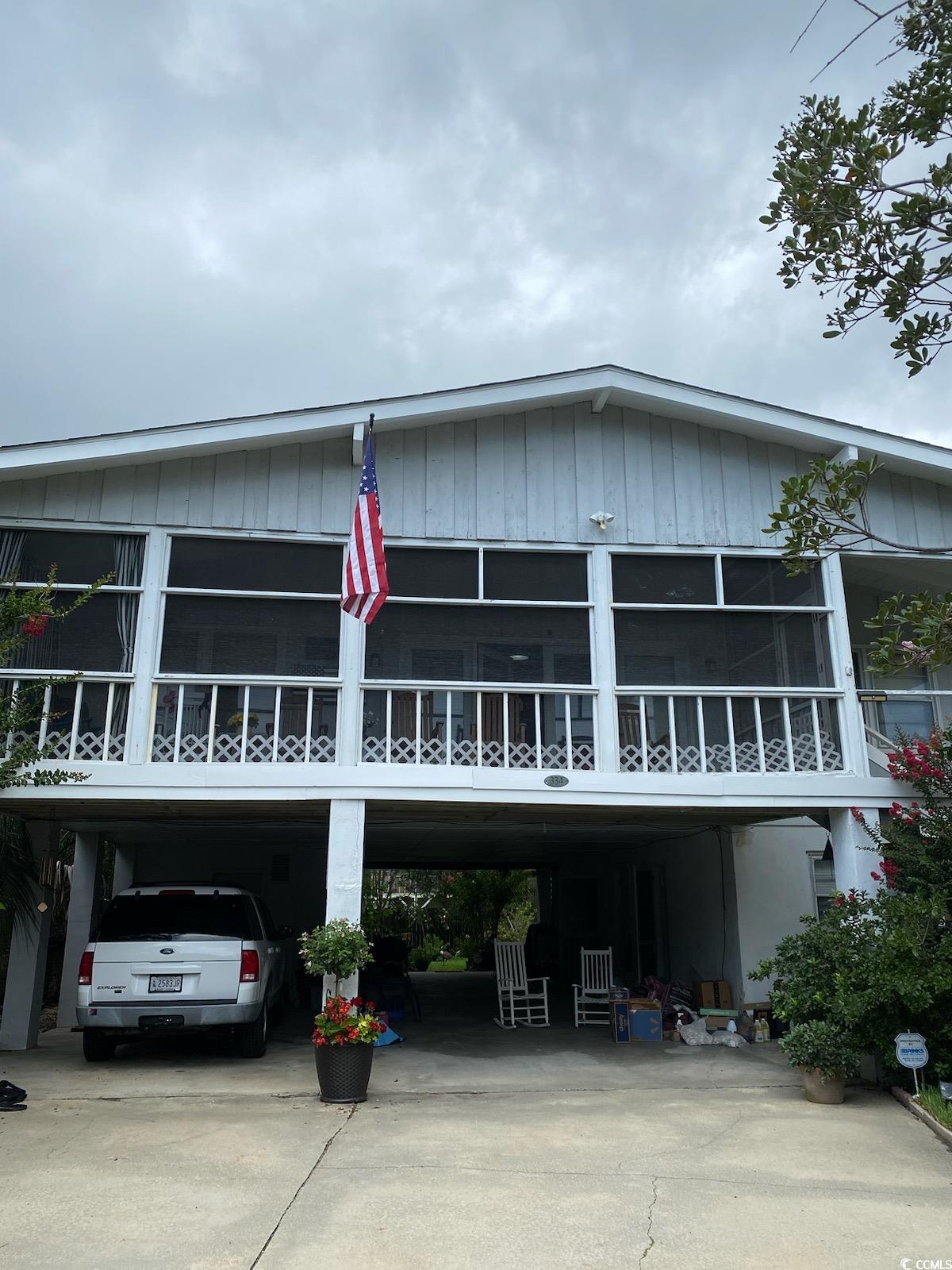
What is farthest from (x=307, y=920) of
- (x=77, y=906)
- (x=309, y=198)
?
(x=309, y=198)

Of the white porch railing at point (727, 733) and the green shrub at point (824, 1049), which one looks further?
the white porch railing at point (727, 733)

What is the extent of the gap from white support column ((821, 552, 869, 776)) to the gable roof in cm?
125

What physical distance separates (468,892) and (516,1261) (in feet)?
65.2

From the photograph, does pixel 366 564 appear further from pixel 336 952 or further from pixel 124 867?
pixel 124 867

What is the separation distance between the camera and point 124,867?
1403 cm

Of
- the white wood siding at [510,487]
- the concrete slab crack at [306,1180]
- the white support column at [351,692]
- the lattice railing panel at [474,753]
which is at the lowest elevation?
the concrete slab crack at [306,1180]

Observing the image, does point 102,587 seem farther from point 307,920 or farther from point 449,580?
point 307,920

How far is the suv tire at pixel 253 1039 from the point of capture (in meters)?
9.22

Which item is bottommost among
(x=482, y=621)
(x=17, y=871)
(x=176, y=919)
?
(x=176, y=919)

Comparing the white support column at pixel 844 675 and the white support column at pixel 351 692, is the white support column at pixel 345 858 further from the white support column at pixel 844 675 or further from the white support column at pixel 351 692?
the white support column at pixel 844 675

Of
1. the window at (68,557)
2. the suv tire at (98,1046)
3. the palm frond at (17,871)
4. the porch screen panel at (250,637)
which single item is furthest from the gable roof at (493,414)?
the suv tire at (98,1046)

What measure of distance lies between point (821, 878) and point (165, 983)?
7.46 meters

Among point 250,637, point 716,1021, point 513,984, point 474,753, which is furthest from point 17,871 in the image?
point 716,1021

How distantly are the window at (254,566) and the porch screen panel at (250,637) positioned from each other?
0.14m
